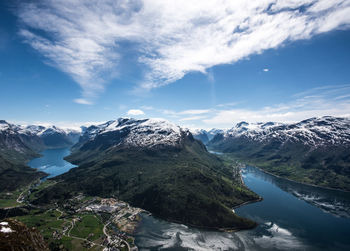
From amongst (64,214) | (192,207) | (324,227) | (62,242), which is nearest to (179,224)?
(192,207)

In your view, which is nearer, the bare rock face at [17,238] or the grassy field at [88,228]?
the bare rock face at [17,238]

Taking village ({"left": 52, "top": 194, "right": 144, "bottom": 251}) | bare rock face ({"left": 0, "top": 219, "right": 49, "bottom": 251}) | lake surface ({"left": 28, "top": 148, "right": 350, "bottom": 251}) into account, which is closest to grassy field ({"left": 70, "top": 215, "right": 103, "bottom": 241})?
village ({"left": 52, "top": 194, "right": 144, "bottom": 251})

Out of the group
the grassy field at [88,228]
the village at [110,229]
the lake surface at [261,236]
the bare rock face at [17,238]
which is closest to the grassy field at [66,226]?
the grassy field at [88,228]

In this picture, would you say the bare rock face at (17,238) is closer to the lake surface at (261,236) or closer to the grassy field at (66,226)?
the grassy field at (66,226)

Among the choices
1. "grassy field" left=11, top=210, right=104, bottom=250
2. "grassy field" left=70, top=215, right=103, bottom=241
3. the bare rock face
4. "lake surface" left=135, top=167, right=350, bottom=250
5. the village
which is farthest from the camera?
"grassy field" left=70, top=215, right=103, bottom=241

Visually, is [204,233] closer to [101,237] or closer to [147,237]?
[147,237]

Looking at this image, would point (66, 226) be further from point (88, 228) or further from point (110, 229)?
point (110, 229)

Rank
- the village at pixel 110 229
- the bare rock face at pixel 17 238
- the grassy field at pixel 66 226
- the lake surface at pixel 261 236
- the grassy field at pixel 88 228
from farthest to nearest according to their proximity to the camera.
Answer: the grassy field at pixel 88 228
the lake surface at pixel 261 236
the village at pixel 110 229
the grassy field at pixel 66 226
the bare rock face at pixel 17 238

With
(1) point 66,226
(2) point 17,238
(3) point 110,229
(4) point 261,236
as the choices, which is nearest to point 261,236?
(4) point 261,236

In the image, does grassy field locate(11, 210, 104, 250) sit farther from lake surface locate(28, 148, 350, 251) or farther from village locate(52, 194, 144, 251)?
lake surface locate(28, 148, 350, 251)
